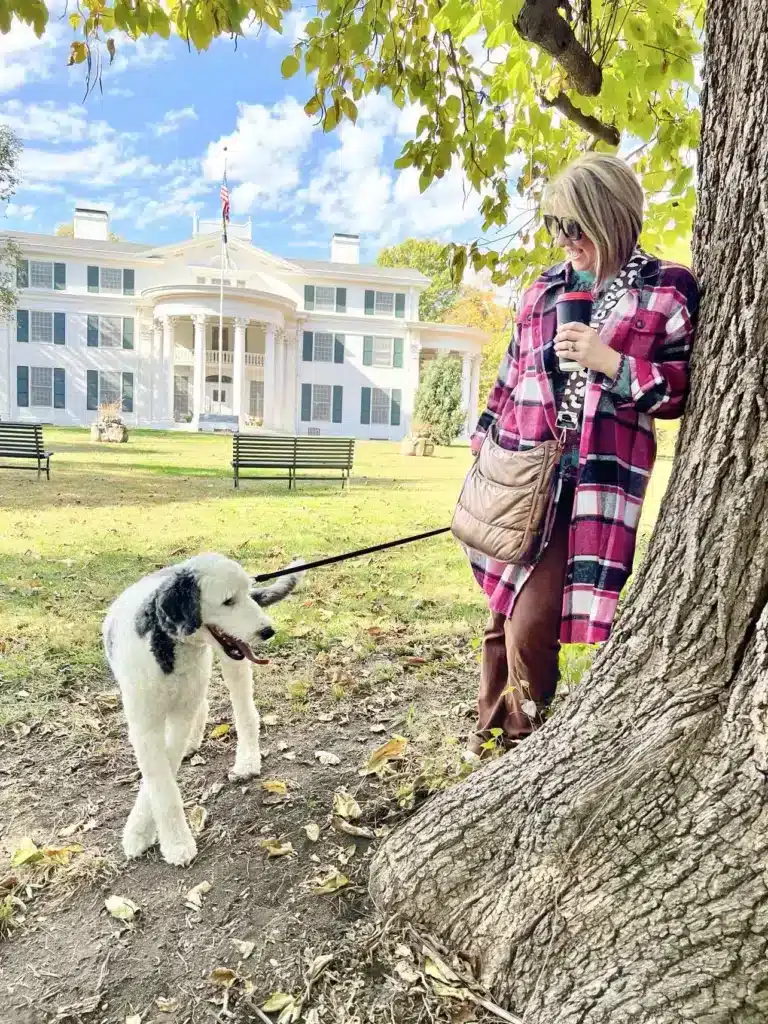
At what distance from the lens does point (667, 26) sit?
10.0 feet

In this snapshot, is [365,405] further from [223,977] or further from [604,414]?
[223,977]

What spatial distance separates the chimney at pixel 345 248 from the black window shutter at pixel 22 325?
15806mm

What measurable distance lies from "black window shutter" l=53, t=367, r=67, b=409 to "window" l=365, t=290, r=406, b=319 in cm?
1536

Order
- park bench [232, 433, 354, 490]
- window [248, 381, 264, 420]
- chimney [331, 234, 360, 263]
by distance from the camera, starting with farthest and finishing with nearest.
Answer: chimney [331, 234, 360, 263] → window [248, 381, 264, 420] → park bench [232, 433, 354, 490]

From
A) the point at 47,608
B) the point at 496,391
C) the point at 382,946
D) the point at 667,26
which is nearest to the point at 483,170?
the point at 667,26

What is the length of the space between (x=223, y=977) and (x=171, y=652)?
90cm

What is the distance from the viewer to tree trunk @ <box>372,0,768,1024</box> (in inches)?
→ 56.4

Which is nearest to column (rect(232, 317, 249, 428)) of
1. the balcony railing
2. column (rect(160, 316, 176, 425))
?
the balcony railing

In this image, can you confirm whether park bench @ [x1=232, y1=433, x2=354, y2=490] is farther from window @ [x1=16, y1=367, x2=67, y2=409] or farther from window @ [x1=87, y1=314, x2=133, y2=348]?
window @ [x1=16, y1=367, x2=67, y2=409]

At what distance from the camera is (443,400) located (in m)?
26.5

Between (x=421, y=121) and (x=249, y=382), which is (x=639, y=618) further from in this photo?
(x=249, y=382)

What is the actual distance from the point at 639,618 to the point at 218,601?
47.3 inches

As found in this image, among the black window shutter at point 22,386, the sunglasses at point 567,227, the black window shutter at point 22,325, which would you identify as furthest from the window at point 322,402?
the sunglasses at point 567,227

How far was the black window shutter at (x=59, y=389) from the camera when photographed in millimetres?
33000
